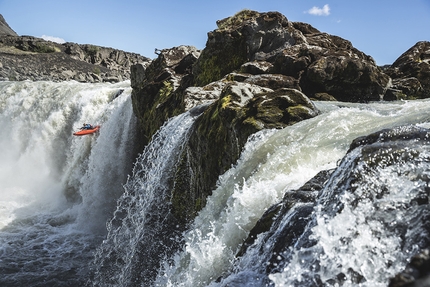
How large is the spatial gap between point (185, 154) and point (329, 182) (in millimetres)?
5048

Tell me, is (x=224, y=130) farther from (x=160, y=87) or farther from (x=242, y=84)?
(x=160, y=87)

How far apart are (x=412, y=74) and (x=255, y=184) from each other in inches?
396

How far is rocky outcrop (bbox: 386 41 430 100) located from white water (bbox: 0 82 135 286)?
29.6 ft

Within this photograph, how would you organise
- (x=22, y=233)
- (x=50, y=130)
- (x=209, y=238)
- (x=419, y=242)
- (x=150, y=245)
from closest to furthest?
1. (x=419, y=242)
2. (x=209, y=238)
3. (x=150, y=245)
4. (x=22, y=233)
5. (x=50, y=130)

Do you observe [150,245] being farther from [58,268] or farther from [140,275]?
[58,268]

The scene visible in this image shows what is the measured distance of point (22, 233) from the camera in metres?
11.1

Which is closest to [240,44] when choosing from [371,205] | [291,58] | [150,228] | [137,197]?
[291,58]

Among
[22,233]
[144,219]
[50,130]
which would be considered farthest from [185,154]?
[50,130]

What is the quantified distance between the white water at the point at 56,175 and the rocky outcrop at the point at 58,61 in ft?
79.1

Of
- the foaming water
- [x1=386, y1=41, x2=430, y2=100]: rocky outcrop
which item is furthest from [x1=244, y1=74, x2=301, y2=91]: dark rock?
the foaming water

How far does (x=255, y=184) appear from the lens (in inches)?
164

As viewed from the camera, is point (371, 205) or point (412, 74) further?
point (412, 74)

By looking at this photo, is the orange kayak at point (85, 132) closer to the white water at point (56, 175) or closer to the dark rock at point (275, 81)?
the white water at point (56, 175)

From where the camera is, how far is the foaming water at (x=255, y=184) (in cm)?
380
